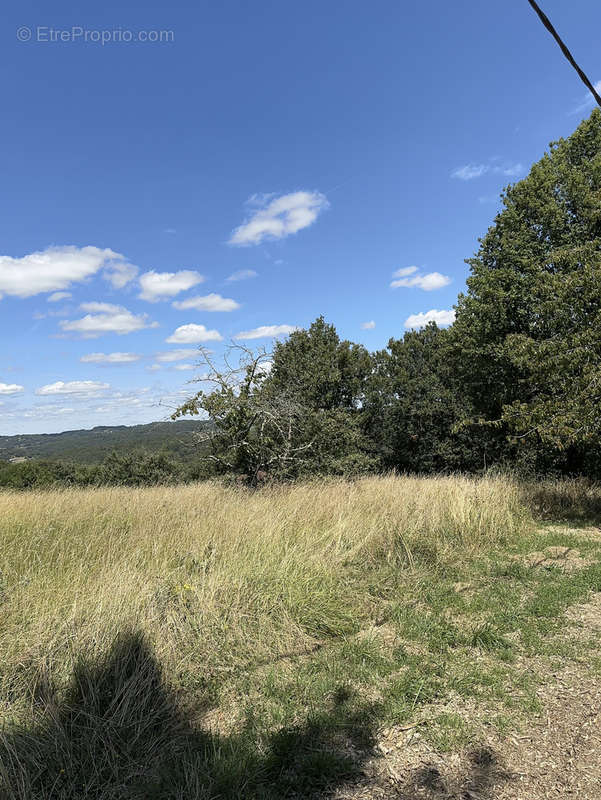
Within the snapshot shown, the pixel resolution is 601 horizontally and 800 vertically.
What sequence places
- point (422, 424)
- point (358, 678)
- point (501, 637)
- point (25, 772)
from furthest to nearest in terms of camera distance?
point (422, 424) < point (501, 637) < point (358, 678) < point (25, 772)

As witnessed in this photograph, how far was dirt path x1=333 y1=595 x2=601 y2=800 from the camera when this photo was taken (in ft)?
6.98

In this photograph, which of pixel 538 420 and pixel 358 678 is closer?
pixel 358 678

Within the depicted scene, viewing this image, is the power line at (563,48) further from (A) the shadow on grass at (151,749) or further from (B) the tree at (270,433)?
(B) the tree at (270,433)

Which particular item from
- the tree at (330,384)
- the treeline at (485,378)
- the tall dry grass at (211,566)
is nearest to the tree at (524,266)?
the treeline at (485,378)

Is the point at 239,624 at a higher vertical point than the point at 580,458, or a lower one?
higher

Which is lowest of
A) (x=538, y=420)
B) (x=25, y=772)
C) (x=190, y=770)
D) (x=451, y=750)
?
(x=451, y=750)

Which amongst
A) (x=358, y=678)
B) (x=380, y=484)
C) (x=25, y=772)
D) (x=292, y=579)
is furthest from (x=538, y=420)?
(x=25, y=772)

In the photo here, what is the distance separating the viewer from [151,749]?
7.85 ft

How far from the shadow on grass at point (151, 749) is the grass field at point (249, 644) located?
10 mm

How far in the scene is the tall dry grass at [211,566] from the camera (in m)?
3.13

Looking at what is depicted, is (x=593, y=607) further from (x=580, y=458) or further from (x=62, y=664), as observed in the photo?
(x=580, y=458)

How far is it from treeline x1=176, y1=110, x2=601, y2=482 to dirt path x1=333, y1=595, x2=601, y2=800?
5928 mm

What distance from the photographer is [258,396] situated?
9.45 metres

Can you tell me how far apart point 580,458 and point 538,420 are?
43.1 ft
